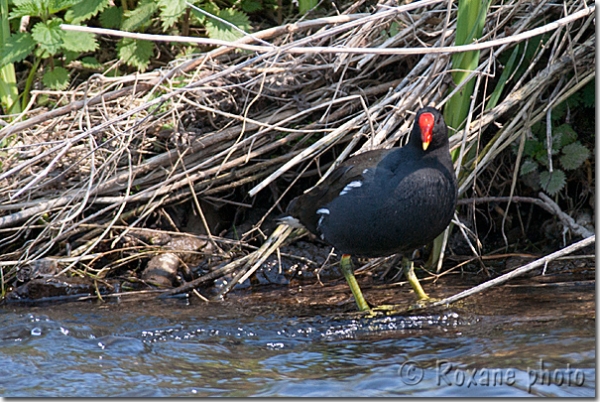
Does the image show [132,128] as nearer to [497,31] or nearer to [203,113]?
[203,113]

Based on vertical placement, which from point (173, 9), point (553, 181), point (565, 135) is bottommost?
point (553, 181)

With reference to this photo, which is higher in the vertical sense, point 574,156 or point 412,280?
point 574,156

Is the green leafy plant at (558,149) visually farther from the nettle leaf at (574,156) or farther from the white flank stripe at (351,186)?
the white flank stripe at (351,186)

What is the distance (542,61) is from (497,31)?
326 mm

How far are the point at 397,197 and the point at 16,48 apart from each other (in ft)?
8.78

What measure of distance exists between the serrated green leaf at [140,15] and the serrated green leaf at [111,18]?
0.86 feet

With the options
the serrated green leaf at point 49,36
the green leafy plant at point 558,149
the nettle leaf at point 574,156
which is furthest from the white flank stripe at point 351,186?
the serrated green leaf at point 49,36

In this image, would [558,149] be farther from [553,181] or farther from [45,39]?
[45,39]

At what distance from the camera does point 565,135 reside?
169 inches

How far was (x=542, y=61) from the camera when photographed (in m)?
4.44

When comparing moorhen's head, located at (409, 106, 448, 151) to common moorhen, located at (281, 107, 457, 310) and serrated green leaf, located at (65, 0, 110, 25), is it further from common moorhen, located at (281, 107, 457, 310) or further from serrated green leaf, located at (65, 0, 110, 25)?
serrated green leaf, located at (65, 0, 110, 25)

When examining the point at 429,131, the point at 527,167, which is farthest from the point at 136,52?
the point at 527,167

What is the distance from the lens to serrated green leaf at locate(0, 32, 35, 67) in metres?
4.74

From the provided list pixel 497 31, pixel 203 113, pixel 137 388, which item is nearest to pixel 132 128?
pixel 203 113
